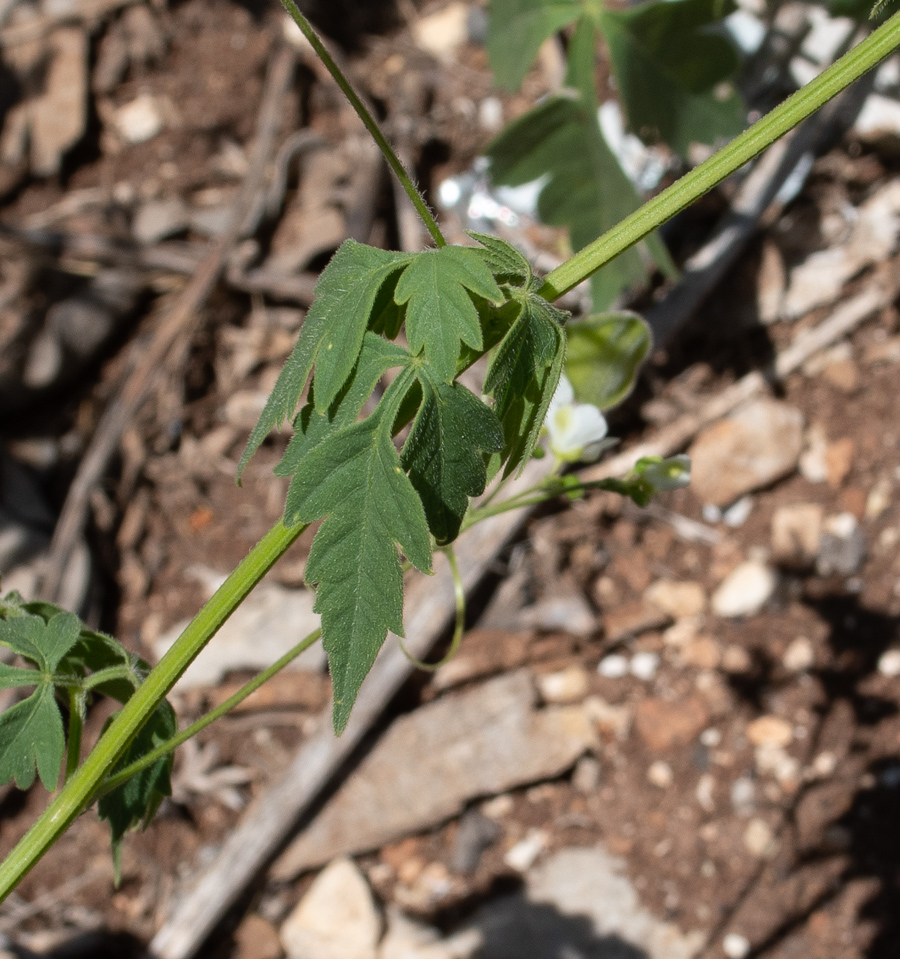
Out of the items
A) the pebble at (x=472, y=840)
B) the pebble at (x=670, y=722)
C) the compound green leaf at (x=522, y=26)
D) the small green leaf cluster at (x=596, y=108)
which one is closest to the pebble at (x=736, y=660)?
the pebble at (x=670, y=722)

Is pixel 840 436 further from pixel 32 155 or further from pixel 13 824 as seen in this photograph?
pixel 32 155

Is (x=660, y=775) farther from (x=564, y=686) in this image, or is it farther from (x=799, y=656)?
(x=799, y=656)

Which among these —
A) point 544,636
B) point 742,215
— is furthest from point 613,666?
point 742,215

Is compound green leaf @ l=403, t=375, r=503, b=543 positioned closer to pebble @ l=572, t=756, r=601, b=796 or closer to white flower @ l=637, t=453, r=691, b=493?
white flower @ l=637, t=453, r=691, b=493

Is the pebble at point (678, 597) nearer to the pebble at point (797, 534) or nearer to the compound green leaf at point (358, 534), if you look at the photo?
the pebble at point (797, 534)

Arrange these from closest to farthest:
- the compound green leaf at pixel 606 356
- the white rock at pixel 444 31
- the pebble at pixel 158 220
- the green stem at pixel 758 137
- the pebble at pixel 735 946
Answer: the green stem at pixel 758 137 → the compound green leaf at pixel 606 356 → the pebble at pixel 735 946 → the pebble at pixel 158 220 → the white rock at pixel 444 31

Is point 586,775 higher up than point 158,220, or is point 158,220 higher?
point 158,220

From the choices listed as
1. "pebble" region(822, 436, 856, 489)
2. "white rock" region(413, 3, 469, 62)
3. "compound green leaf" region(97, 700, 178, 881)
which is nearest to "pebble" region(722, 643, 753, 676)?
"pebble" region(822, 436, 856, 489)
